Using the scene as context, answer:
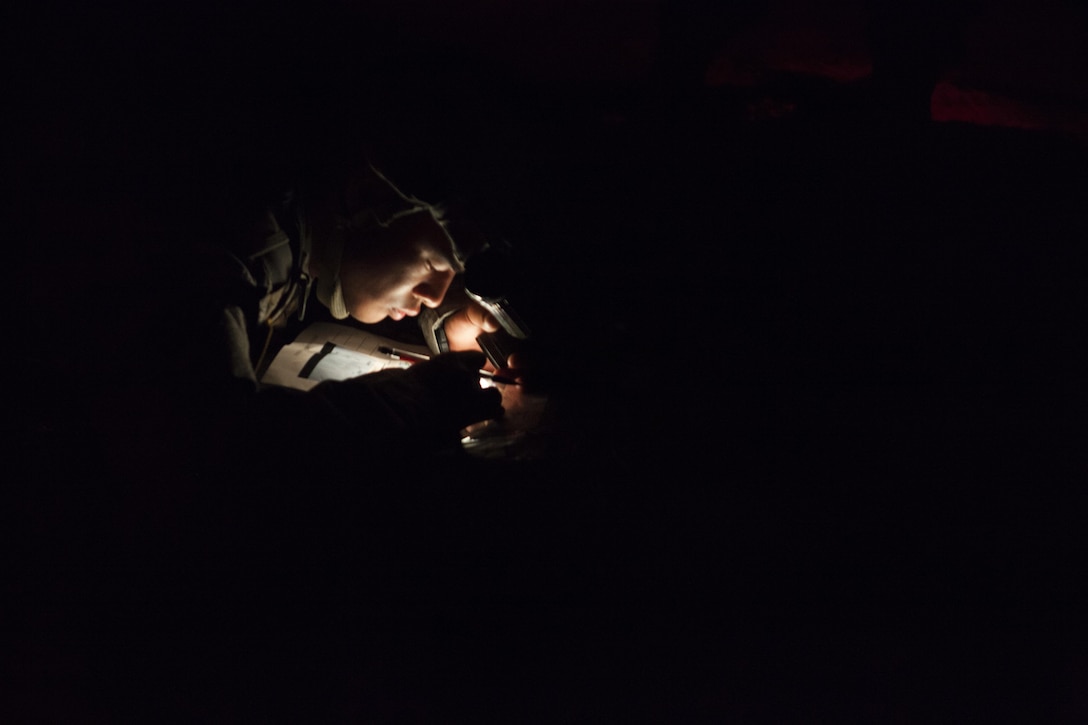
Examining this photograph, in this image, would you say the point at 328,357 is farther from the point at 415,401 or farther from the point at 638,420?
the point at 638,420

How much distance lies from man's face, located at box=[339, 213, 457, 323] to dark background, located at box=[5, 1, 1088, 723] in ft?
1.08

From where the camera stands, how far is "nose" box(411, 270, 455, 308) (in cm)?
298

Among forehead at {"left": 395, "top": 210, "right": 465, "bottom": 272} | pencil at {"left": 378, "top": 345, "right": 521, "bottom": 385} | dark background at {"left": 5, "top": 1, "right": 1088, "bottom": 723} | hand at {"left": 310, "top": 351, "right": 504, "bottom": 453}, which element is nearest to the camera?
hand at {"left": 310, "top": 351, "right": 504, "bottom": 453}

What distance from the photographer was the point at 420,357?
289 cm

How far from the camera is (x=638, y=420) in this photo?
2.65 m

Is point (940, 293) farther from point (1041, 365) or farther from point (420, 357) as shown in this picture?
point (420, 357)

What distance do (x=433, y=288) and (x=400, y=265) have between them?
0.18 metres

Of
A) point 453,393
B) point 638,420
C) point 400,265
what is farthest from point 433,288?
point 638,420

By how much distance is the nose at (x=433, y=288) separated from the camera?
2984mm

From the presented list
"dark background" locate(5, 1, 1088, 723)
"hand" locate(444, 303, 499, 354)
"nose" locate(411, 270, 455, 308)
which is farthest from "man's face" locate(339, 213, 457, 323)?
"dark background" locate(5, 1, 1088, 723)

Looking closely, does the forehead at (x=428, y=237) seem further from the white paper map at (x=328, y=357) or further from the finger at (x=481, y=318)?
the white paper map at (x=328, y=357)

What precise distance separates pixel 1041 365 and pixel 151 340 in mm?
3474

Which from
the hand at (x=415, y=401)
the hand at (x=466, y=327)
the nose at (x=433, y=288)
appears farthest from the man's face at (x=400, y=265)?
the hand at (x=415, y=401)

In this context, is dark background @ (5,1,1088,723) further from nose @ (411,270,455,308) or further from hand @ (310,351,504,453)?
nose @ (411,270,455,308)
